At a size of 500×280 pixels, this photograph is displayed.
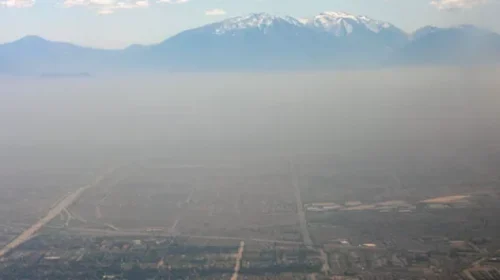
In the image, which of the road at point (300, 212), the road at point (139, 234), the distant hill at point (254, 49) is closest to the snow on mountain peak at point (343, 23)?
the distant hill at point (254, 49)

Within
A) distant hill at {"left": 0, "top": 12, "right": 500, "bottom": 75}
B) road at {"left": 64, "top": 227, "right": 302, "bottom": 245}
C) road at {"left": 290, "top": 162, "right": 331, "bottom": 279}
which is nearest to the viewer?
road at {"left": 290, "top": 162, "right": 331, "bottom": 279}

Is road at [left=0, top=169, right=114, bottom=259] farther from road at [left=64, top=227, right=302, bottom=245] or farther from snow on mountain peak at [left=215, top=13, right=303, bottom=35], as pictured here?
snow on mountain peak at [left=215, top=13, right=303, bottom=35]

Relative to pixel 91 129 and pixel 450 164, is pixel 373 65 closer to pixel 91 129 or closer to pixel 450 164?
pixel 91 129

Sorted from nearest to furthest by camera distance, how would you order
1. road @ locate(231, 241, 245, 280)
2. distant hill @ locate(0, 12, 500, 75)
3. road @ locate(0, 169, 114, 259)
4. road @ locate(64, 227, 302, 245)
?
road @ locate(231, 241, 245, 280) < road @ locate(0, 169, 114, 259) < road @ locate(64, 227, 302, 245) < distant hill @ locate(0, 12, 500, 75)

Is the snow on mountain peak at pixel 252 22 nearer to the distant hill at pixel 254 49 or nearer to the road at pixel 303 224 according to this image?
the distant hill at pixel 254 49

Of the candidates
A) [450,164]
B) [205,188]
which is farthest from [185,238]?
[450,164]

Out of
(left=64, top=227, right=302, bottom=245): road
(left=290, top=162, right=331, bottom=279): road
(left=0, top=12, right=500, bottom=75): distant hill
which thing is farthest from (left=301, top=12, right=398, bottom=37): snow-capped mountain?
(left=64, top=227, right=302, bottom=245): road

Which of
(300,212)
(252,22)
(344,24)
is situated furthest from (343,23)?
(300,212)

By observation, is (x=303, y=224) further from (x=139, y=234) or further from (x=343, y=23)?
(x=343, y=23)
